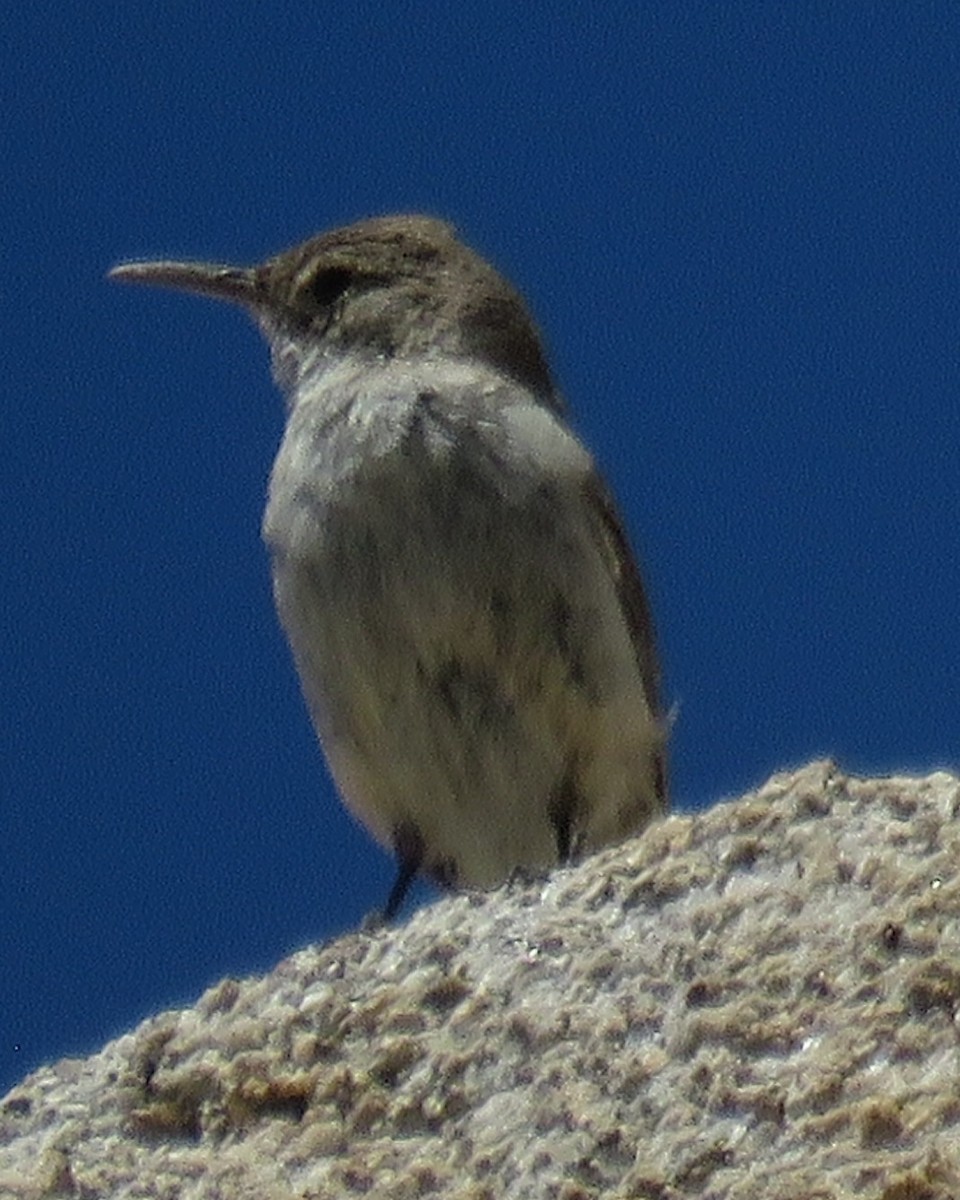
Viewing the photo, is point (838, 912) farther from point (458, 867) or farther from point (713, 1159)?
point (458, 867)

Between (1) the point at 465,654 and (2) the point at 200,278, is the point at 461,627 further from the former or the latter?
(2) the point at 200,278

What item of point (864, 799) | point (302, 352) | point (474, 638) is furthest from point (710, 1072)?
point (302, 352)

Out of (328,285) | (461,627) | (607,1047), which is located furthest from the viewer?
(328,285)

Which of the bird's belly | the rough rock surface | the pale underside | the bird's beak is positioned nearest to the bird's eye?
the bird's beak

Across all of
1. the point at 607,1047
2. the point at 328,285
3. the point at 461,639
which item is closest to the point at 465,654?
the point at 461,639

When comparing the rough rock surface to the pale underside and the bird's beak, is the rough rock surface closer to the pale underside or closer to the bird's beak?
the pale underside

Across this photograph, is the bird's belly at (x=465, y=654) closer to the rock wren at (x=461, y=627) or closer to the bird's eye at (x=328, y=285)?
the rock wren at (x=461, y=627)

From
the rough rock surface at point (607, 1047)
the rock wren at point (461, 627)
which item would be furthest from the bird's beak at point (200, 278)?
the rough rock surface at point (607, 1047)
